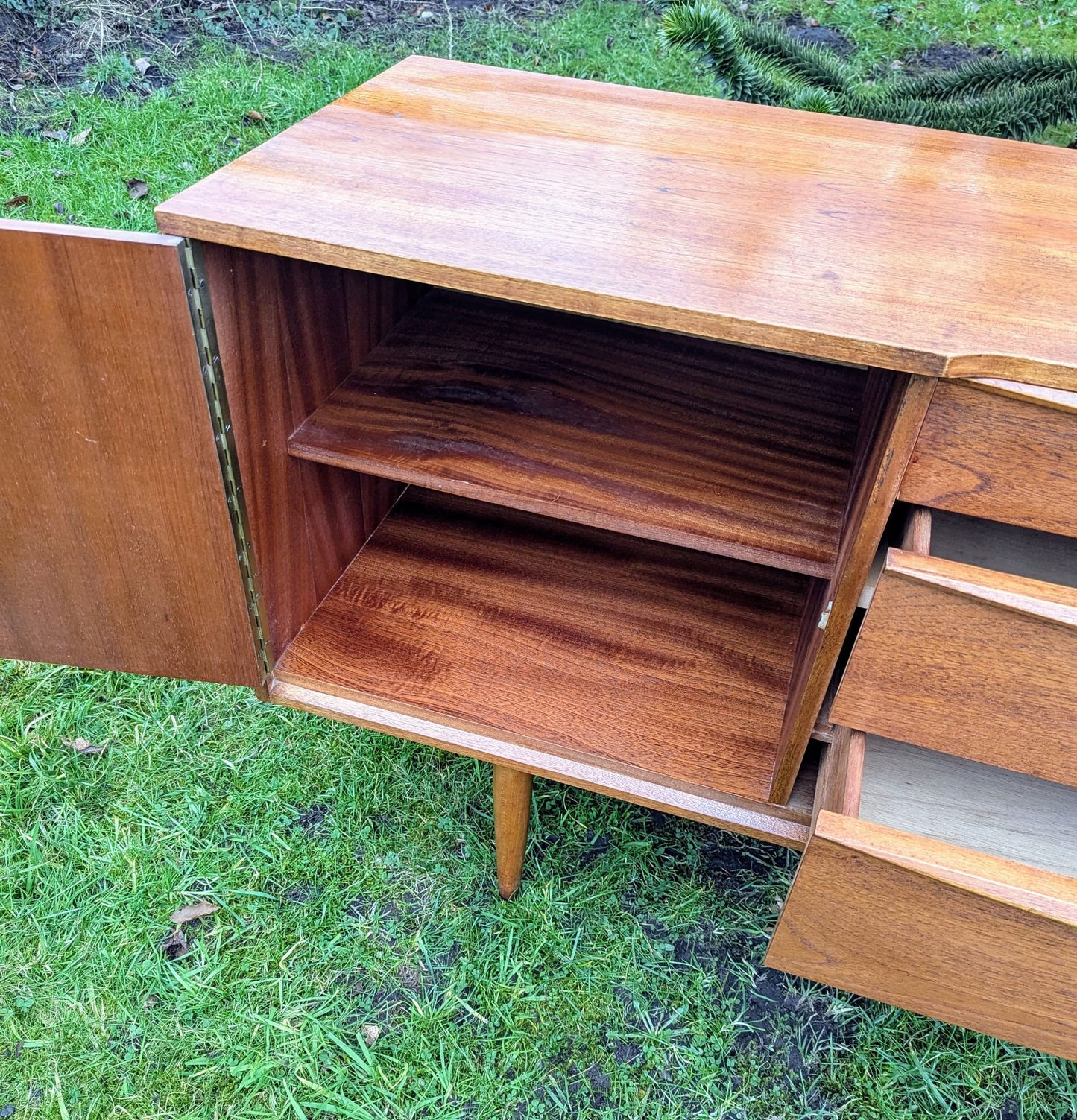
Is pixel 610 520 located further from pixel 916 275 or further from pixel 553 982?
pixel 553 982

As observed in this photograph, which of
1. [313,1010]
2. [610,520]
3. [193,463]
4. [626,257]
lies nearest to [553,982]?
[313,1010]

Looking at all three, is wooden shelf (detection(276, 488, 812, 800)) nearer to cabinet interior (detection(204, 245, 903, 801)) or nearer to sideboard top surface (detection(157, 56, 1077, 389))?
cabinet interior (detection(204, 245, 903, 801))

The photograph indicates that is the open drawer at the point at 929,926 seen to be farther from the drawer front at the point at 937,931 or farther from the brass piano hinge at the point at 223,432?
the brass piano hinge at the point at 223,432

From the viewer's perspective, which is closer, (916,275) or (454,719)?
(916,275)

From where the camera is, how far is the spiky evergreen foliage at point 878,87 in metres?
1.57

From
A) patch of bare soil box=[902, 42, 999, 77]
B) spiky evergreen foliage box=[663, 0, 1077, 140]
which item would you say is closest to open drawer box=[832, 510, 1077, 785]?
spiky evergreen foliage box=[663, 0, 1077, 140]

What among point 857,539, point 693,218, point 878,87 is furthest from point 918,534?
point 878,87

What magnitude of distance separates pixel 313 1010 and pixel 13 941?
1.37ft

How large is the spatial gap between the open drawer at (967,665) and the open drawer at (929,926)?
9 centimetres

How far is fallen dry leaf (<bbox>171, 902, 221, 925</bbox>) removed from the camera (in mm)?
1279

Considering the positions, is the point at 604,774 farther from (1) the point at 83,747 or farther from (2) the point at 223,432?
(1) the point at 83,747

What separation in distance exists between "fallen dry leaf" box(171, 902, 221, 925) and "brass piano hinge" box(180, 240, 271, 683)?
0.42 m

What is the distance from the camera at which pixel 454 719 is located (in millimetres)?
1079

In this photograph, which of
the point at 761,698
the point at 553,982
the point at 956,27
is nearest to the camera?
the point at 761,698
